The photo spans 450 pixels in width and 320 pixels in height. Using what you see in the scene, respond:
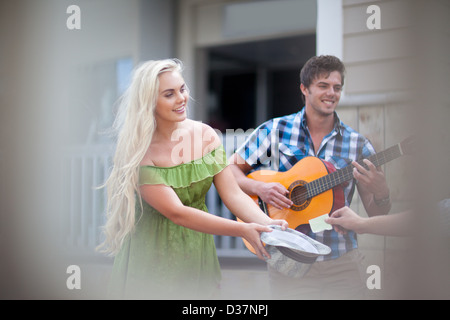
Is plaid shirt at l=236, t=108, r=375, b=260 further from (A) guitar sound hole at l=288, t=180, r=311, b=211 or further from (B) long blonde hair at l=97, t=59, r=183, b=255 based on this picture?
(B) long blonde hair at l=97, t=59, r=183, b=255

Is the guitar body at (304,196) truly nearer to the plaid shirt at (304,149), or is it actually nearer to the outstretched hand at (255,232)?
the plaid shirt at (304,149)

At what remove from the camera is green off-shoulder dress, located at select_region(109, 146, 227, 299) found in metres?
1.83

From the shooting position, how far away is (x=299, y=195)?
2.02 m

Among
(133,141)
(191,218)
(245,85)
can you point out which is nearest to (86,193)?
(133,141)

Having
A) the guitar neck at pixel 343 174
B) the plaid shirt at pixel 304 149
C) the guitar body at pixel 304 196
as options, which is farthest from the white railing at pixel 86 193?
the guitar neck at pixel 343 174

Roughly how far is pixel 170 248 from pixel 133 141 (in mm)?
440

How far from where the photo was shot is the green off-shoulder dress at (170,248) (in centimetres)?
183

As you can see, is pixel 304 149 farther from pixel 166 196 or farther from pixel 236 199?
pixel 166 196

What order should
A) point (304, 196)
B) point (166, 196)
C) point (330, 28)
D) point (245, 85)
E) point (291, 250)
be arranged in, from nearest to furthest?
point (166, 196), point (291, 250), point (304, 196), point (330, 28), point (245, 85)

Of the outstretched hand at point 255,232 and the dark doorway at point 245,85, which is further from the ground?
the dark doorway at point 245,85

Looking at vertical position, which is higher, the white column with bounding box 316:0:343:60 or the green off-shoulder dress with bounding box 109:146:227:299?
the white column with bounding box 316:0:343:60

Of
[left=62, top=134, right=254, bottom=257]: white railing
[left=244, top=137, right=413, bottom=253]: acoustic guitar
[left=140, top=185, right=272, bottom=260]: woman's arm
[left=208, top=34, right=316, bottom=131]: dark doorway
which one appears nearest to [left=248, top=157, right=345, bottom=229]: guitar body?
[left=244, top=137, right=413, bottom=253]: acoustic guitar

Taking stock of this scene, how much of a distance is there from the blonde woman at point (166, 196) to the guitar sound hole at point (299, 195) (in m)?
0.17
